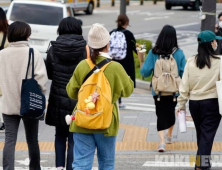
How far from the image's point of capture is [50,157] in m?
7.57

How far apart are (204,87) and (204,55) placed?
33 centimetres

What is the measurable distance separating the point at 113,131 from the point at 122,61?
5464mm

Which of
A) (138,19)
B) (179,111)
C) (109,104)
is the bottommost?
(138,19)

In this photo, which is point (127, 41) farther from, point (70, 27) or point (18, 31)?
point (18, 31)

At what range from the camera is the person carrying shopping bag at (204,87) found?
21.5 feet

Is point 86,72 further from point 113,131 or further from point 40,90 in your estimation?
point 40,90

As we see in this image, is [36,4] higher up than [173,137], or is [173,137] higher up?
[36,4]

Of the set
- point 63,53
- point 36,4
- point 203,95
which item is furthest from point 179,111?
point 36,4

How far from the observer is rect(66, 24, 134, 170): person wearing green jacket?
17.3 ft

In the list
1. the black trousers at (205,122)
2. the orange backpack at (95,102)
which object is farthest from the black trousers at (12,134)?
the black trousers at (205,122)

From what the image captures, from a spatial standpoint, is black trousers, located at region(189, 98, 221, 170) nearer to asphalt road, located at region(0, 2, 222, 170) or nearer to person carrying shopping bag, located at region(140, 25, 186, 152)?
asphalt road, located at region(0, 2, 222, 170)

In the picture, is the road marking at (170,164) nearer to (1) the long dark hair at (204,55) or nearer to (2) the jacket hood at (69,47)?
(1) the long dark hair at (204,55)

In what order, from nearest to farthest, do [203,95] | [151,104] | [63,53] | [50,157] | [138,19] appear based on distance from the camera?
[63,53] → [203,95] → [50,157] → [151,104] → [138,19]

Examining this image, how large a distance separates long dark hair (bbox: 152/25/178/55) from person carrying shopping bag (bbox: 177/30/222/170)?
29.5 inches
